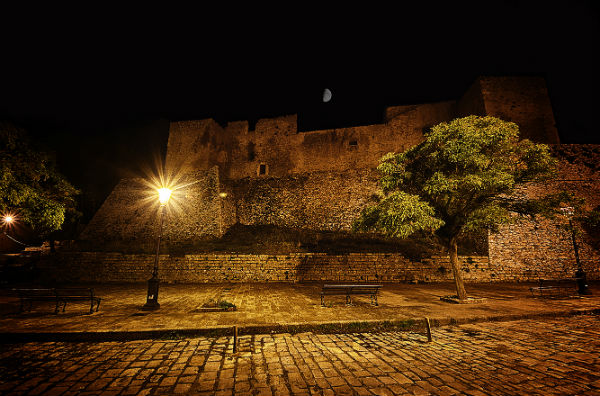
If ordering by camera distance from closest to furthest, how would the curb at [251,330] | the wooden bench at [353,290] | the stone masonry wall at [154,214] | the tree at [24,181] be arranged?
the curb at [251,330], the wooden bench at [353,290], the tree at [24,181], the stone masonry wall at [154,214]

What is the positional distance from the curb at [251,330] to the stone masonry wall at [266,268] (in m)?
6.53

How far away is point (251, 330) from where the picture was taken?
5.04 meters

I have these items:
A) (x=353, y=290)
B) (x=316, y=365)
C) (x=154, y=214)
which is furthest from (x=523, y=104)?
(x=154, y=214)

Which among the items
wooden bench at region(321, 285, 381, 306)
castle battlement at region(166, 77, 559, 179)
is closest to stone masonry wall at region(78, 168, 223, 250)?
castle battlement at region(166, 77, 559, 179)

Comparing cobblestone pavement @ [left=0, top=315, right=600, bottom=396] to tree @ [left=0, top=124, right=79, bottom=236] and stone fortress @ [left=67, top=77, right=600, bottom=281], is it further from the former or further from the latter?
stone fortress @ [left=67, top=77, right=600, bottom=281]

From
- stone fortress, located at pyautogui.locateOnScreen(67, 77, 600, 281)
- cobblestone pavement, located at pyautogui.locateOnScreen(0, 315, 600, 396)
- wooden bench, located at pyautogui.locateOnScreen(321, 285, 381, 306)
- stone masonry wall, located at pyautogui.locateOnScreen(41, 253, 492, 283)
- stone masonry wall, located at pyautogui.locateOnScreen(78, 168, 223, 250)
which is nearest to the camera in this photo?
cobblestone pavement, located at pyautogui.locateOnScreen(0, 315, 600, 396)

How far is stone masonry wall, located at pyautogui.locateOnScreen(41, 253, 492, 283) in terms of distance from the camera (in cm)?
1231

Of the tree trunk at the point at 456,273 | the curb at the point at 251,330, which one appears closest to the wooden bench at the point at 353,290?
the curb at the point at 251,330

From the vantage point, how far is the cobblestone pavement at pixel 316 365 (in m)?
2.93

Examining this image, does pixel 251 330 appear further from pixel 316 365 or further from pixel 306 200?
pixel 306 200

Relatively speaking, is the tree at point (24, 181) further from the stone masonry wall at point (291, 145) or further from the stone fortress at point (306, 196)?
the stone masonry wall at point (291, 145)

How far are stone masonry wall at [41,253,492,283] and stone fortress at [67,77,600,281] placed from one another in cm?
5

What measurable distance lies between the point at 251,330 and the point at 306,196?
627 inches

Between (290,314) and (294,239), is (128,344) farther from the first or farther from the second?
(294,239)
